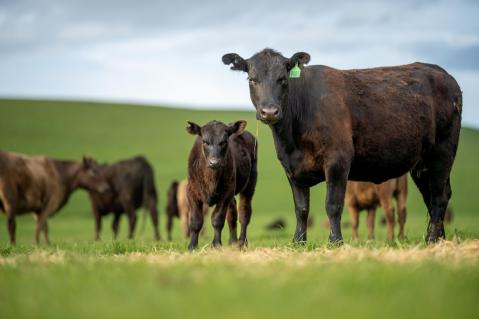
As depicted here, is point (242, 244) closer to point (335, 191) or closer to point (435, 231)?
point (335, 191)

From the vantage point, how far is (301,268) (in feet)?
19.0

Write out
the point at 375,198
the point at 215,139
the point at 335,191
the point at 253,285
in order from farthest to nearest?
the point at 375,198
the point at 215,139
the point at 335,191
the point at 253,285

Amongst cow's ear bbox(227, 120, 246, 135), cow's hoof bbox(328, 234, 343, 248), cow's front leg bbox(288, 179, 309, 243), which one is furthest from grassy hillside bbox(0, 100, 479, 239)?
cow's hoof bbox(328, 234, 343, 248)

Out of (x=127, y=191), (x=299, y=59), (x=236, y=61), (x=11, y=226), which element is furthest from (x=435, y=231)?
(x=127, y=191)

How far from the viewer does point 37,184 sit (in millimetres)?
19375

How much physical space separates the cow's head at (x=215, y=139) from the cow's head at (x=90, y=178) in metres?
12.5

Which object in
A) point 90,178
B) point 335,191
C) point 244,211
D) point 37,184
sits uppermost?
point 335,191

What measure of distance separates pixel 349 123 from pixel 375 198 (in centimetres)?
769

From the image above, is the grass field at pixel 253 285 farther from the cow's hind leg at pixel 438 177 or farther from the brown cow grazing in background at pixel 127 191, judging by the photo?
the brown cow grazing in background at pixel 127 191

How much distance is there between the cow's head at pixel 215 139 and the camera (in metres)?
10.6

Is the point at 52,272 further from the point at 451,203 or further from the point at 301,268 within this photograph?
the point at 451,203

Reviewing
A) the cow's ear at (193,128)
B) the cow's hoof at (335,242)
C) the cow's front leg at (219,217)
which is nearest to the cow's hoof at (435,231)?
the cow's hoof at (335,242)

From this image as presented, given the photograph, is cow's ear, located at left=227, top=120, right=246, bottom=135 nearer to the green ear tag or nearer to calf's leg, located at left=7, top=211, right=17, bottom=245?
the green ear tag

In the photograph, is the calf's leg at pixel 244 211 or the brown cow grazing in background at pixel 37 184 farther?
the brown cow grazing in background at pixel 37 184
